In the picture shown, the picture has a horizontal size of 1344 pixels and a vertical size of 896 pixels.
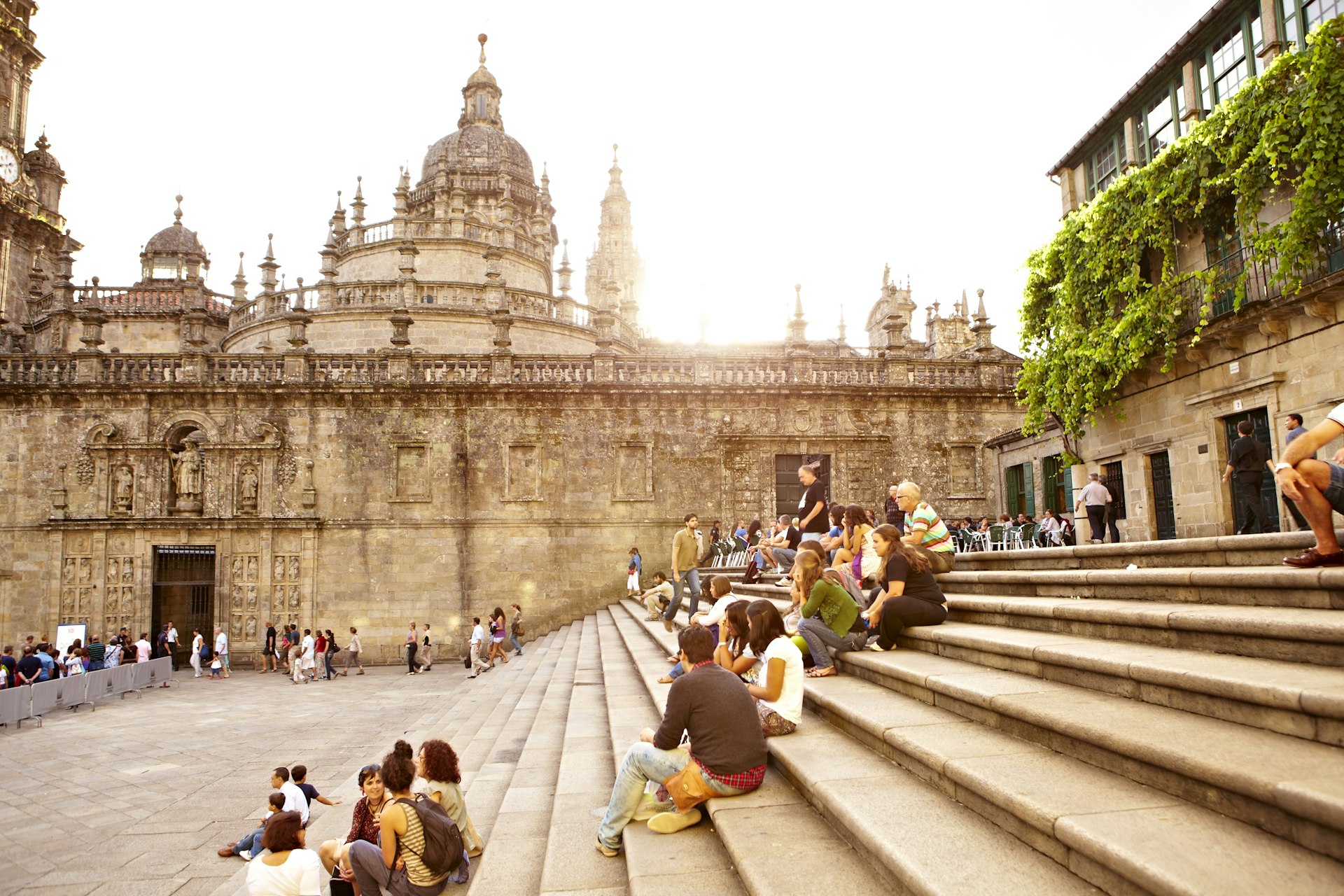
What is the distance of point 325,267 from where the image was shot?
29.4m

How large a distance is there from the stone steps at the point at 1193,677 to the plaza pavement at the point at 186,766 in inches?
228

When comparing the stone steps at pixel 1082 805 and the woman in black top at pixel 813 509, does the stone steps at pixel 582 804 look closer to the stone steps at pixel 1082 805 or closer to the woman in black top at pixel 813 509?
the stone steps at pixel 1082 805

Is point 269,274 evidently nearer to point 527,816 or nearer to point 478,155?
point 478,155

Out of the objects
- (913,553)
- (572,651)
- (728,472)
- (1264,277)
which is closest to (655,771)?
(913,553)

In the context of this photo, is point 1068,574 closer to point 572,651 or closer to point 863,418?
point 572,651

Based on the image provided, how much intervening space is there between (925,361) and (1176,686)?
63.0ft

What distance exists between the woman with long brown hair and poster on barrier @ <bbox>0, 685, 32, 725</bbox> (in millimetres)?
15551

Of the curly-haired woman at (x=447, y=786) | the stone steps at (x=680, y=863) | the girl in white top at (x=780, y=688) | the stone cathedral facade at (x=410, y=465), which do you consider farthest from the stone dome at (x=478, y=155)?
the stone steps at (x=680, y=863)

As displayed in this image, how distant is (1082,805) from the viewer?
10.2ft

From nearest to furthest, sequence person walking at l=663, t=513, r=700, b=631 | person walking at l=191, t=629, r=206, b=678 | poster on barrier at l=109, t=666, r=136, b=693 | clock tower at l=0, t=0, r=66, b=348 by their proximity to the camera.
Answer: person walking at l=663, t=513, r=700, b=631, poster on barrier at l=109, t=666, r=136, b=693, person walking at l=191, t=629, r=206, b=678, clock tower at l=0, t=0, r=66, b=348

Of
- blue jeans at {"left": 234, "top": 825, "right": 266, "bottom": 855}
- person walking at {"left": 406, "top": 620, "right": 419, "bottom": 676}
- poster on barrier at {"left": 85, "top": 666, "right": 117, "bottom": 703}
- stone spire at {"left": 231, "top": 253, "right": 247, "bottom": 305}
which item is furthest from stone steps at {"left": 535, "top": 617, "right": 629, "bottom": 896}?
stone spire at {"left": 231, "top": 253, "right": 247, "bottom": 305}

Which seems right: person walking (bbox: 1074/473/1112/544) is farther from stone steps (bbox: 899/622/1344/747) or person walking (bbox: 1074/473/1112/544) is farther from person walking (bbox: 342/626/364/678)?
person walking (bbox: 342/626/364/678)

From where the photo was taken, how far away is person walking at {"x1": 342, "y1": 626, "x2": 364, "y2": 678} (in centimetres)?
1967

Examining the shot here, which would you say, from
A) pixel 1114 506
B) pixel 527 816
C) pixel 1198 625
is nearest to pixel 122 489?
pixel 527 816
